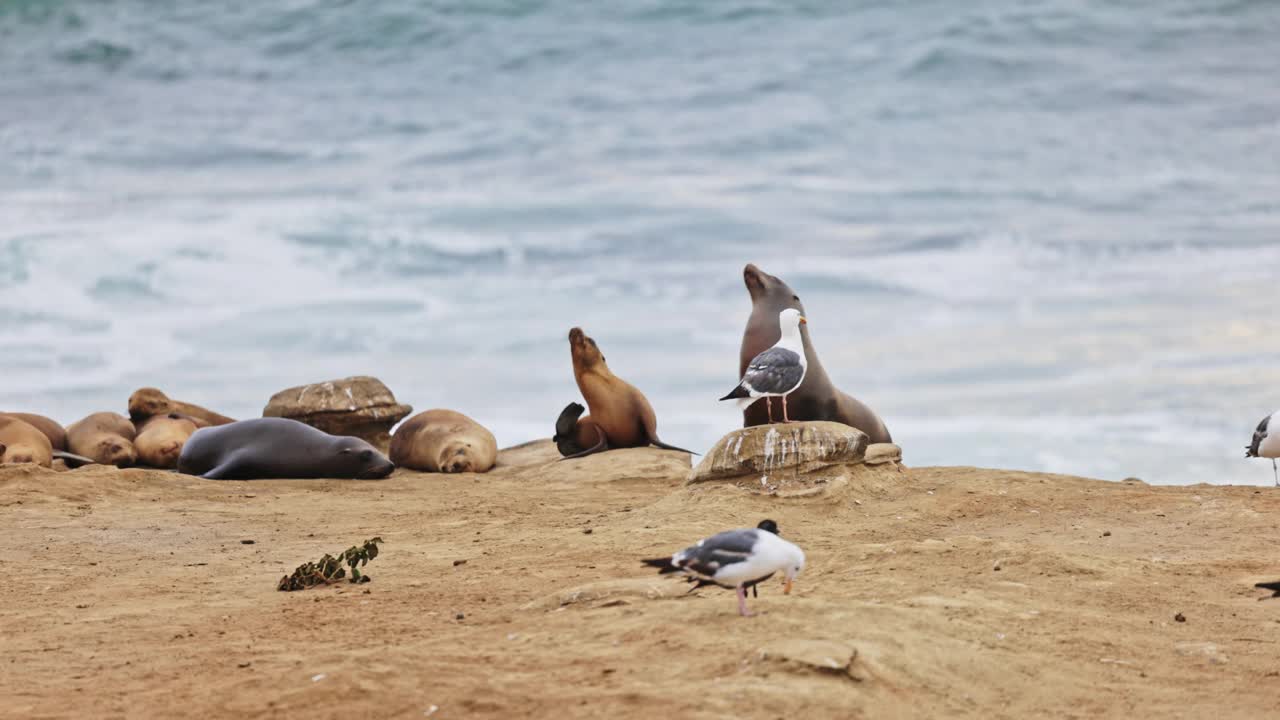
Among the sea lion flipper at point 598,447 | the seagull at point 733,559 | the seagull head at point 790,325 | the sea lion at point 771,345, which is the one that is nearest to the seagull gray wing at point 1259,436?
the sea lion at point 771,345

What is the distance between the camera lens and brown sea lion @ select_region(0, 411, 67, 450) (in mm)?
16969

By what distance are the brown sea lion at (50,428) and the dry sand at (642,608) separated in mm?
4544

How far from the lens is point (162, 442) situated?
16344 mm

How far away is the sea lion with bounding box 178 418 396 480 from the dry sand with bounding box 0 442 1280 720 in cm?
200

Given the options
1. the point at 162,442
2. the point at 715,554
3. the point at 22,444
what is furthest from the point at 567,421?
the point at 715,554

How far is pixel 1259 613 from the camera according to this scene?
7.50 metres

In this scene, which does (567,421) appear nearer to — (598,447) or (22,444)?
(598,447)

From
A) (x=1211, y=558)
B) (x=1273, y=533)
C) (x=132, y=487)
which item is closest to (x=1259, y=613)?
(x=1211, y=558)

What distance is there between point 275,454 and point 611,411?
3.93 m

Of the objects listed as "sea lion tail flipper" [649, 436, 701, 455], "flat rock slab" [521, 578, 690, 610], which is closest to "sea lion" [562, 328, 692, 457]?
"sea lion tail flipper" [649, 436, 701, 455]

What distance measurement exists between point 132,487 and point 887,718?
9961 mm

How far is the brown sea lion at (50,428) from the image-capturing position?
55.7 ft

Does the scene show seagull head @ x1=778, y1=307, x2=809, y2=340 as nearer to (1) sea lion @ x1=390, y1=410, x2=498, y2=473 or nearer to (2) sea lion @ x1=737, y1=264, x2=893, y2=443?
(2) sea lion @ x1=737, y1=264, x2=893, y2=443

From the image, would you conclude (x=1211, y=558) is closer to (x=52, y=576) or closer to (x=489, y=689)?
(x=489, y=689)
